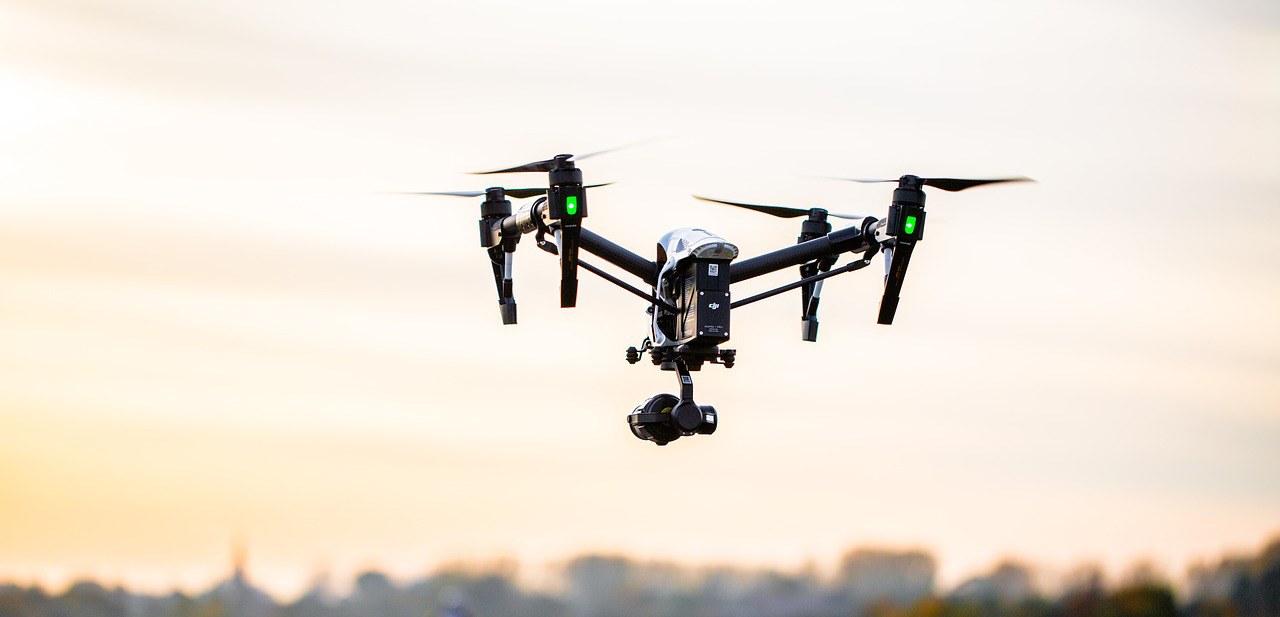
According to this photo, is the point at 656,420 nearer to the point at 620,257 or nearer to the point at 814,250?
the point at 620,257

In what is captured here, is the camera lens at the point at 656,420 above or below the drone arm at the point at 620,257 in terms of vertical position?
below

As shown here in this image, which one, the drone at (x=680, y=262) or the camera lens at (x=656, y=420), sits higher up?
the drone at (x=680, y=262)

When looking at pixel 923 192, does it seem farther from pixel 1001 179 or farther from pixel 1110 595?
pixel 1110 595

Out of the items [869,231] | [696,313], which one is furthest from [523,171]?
[869,231]

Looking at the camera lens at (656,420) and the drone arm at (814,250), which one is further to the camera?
the drone arm at (814,250)

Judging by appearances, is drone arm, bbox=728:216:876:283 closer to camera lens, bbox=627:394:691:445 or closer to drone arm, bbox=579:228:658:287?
drone arm, bbox=579:228:658:287

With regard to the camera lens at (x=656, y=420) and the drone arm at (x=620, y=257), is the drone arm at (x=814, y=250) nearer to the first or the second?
the drone arm at (x=620, y=257)
